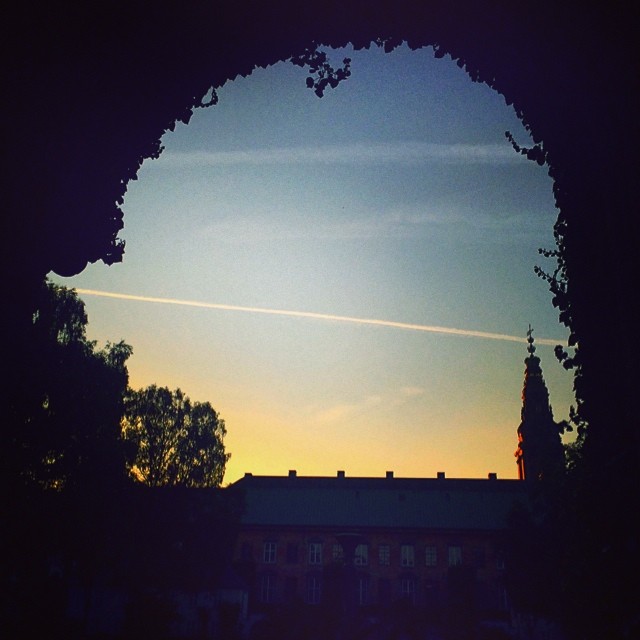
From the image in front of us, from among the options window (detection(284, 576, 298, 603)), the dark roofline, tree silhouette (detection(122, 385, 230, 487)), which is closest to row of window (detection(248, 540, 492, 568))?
window (detection(284, 576, 298, 603))

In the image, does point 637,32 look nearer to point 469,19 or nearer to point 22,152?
point 469,19

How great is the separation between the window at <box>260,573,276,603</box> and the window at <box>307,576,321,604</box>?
3435 mm

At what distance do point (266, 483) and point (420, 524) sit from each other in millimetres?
18263

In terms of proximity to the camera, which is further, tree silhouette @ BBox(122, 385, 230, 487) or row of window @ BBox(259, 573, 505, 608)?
row of window @ BBox(259, 573, 505, 608)

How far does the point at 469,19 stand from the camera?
6.73 m

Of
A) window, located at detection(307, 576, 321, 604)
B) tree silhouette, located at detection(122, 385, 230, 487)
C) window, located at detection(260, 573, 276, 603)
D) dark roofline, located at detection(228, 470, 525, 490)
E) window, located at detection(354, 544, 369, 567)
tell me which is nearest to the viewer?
tree silhouette, located at detection(122, 385, 230, 487)

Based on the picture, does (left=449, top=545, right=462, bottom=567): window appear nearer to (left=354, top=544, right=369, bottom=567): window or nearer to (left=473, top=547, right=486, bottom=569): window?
(left=473, top=547, right=486, bottom=569): window

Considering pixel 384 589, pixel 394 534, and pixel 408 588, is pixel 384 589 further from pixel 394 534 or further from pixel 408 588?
pixel 394 534

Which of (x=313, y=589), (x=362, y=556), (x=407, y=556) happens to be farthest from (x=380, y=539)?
(x=313, y=589)

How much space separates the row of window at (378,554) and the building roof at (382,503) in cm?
196

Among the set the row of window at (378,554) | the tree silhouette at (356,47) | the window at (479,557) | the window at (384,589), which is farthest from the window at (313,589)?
the tree silhouette at (356,47)

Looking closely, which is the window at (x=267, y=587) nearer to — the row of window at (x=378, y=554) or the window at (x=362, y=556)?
the row of window at (x=378, y=554)

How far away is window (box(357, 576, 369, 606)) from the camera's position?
6219cm

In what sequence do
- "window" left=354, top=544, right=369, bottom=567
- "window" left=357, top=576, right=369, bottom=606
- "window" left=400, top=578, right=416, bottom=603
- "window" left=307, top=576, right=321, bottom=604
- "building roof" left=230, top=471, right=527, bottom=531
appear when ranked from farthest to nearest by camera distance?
"building roof" left=230, top=471, right=527, bottom=531 < "window" left=354, top=544, right=369, bottom=567 < "window" left=307, top=576, right=321, bottom=604 < "window" left=400, top=578, right=416, bottom=603 < "window" left=357, top=576, right=369, bottom=606
